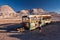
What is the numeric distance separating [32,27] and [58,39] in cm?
1332

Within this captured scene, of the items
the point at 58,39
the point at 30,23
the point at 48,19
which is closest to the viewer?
the point at 58,39

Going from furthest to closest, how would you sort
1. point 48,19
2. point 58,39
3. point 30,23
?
point 48,19, point 30,23, point 58,39

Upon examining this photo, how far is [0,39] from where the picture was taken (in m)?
20.1

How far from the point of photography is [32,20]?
31.2 metres

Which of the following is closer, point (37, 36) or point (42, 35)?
point (37, 36)

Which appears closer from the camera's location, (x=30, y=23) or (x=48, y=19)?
(x=30, y=23)

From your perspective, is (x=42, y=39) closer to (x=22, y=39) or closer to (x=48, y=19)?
(x=22, y=39)

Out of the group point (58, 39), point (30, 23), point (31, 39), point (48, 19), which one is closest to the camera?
point (58, 39)

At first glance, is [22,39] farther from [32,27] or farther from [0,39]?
[32,27]

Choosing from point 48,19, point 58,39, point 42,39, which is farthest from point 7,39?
point 48,19

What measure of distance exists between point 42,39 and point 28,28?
1251 centimetres

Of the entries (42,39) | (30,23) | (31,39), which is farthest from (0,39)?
(30,23)

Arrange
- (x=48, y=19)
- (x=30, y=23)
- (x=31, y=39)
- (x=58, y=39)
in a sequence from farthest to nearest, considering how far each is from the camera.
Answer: (x=48, y=19) → (x=30, y=23) → (x=31, y=39) → (x=58, y=39)

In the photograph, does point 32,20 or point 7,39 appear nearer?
point 7,39
